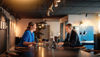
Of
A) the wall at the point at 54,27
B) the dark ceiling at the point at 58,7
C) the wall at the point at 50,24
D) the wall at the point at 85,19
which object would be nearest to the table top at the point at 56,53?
the dark ceiling at the point at 58,7

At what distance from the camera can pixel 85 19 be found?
35.8 ft

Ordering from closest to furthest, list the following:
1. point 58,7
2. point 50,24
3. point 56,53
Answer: point 56,53, point 58,7, point 50,24

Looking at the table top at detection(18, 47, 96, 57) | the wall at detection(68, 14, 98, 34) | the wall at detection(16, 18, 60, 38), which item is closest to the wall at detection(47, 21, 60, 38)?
the wall at detection(16, 18, 60, 38)

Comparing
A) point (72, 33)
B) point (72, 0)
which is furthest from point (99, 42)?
point (72, 0)

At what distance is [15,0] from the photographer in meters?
6.72

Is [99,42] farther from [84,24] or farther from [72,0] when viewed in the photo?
[84,24]

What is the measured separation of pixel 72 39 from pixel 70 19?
7.12 metres

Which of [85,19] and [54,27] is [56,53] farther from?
[54,27]

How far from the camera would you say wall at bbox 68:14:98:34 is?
35.5ft

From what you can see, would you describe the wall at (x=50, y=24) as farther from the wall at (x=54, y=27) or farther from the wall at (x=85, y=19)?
the wall at (x=85, y=19)

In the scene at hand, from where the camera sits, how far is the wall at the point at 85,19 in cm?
1083

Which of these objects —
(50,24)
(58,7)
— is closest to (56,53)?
(58,7)

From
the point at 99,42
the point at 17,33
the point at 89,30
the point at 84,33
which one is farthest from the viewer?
the point at 17,33

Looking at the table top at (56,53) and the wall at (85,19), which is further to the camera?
the wall at (85,19)
